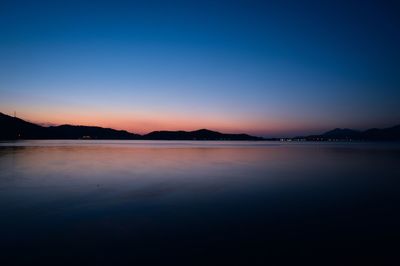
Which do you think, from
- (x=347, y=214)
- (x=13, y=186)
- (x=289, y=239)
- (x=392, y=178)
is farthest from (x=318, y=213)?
(x=13, y=186)

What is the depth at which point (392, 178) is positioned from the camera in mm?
18594

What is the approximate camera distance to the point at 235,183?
16359mm

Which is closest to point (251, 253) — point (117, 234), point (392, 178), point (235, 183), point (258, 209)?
point (117, 234)

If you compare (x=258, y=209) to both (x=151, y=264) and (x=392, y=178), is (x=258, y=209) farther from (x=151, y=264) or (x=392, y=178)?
(x=392, y=178)

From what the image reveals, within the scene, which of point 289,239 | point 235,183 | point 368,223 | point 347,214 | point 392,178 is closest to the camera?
point 289,239

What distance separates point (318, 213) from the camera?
385 inches

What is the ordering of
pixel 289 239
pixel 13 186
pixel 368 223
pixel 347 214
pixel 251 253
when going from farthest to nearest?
pixel 13 186, pixel 347 214, pixel 368 223, pixel 289 239, pixel 251 253

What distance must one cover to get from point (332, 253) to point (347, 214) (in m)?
3.93

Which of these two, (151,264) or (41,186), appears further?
(41,186)

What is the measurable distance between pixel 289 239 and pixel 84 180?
13341 millimetres

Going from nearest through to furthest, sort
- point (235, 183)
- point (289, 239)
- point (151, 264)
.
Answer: point (151, 264), point (289, 239), point (235, 183)

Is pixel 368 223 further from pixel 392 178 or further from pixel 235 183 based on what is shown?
pixel 392 178

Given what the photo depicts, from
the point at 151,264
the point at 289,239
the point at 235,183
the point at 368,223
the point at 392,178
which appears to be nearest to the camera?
the point at 151,264

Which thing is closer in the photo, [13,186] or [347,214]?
[347,214]
